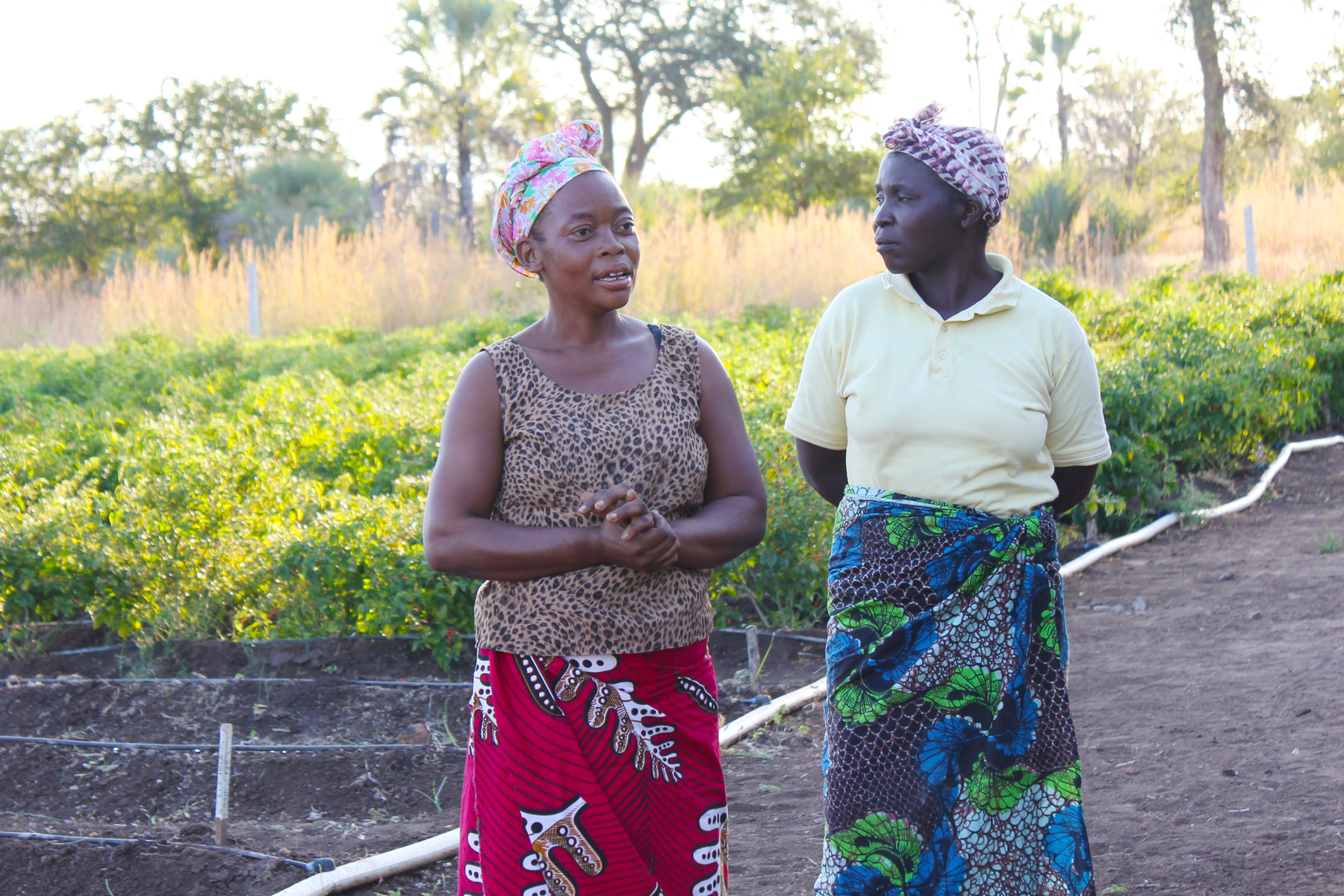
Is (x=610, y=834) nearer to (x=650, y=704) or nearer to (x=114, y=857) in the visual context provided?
(x=650, y=704)

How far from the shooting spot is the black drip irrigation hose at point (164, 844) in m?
3.05

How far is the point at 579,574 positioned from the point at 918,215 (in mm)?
984

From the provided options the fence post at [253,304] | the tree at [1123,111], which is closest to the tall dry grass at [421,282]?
the fence post at [253,304]

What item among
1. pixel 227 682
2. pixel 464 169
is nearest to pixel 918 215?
pixel 227 682

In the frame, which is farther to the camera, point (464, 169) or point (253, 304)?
point (464, 169)

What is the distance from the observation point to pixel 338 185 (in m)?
26.4

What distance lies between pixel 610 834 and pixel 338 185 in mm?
26230

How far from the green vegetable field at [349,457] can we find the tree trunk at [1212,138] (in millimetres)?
6149

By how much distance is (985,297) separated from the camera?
2.37 metres

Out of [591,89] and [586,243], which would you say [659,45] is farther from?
[586,243]

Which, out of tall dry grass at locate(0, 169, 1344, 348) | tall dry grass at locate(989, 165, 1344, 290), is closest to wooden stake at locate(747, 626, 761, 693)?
tall dry grass at locate(0, 169, 1344, 348)

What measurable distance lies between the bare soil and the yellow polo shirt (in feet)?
4.40

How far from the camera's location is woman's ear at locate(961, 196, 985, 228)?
2.36 meters

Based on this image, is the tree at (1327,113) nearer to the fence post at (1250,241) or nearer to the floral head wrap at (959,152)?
the fence post at (1250,241)
